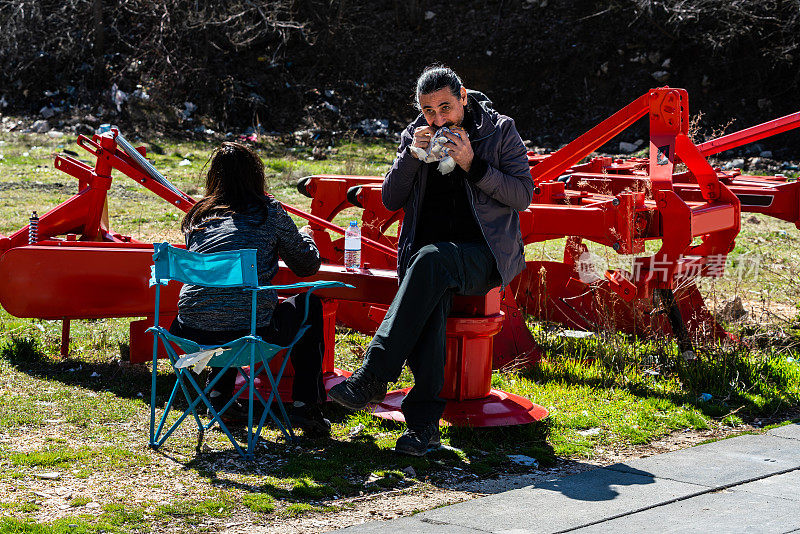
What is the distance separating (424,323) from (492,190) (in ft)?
2.26

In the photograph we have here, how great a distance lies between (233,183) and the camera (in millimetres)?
4719

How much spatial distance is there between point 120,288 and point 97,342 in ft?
2.52

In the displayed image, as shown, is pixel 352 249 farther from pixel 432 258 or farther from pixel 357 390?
pixel 357 390

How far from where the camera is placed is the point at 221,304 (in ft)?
14.7

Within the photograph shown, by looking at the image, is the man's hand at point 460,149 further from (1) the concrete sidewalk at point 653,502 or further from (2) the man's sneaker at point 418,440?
(1) the concrete sidewalk at point 653,502

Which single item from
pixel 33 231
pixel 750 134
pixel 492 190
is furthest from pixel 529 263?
pixel 33 231

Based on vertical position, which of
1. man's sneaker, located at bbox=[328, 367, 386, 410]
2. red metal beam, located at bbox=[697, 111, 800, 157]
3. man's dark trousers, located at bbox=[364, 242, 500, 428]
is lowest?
man's sneaker, located at bbox=[328, 367, 386, 410]

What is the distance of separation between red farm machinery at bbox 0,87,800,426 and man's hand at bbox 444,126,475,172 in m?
0.73

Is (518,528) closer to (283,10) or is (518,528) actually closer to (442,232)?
(442,232)

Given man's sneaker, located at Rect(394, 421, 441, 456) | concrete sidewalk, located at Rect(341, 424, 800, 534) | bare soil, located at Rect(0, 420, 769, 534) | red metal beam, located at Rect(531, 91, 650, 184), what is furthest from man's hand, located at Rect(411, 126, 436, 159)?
red metal beam, located at Rect(531, 91, 650, 184)

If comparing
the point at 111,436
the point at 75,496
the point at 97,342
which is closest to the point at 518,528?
the point at 75,496

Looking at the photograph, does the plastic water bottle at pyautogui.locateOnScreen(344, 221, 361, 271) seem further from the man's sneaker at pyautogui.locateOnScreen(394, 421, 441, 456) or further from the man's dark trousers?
the man's sneaker at pyautogui.locateOnScreen(394, 421, 441, 456)

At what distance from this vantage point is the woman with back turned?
448 centimetres

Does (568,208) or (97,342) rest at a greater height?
(568,208)
